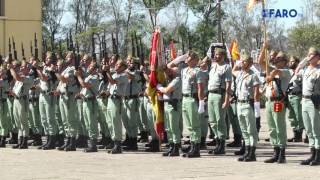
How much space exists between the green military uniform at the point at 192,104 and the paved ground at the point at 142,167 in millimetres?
337

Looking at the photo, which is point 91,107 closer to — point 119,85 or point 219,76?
point 119,85

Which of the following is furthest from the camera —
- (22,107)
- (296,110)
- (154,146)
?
(22,107)

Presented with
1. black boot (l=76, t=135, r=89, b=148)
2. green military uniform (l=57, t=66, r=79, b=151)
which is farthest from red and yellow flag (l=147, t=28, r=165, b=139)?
black boot (l=76, t=135, r=89, b=148)

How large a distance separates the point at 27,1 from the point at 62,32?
1986 centimetres

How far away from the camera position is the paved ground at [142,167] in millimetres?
11406

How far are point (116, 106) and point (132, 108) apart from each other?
0.57 m

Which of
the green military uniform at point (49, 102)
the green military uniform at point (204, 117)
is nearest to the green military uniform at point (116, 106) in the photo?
the green military uniform at point (204, 117)

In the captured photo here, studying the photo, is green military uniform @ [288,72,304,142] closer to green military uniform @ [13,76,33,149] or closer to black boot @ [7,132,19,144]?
green military uniform @ [13,76,33,149]

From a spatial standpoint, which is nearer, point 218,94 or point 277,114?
point 277,114

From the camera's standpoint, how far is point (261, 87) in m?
13.5

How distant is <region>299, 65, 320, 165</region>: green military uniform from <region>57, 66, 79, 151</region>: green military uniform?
18.2 ft

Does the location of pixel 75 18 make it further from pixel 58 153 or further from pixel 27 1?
pixel 58 153

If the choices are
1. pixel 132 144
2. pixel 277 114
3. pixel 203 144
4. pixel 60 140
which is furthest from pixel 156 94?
pixel 60 140

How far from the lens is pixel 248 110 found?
42.6 feet
